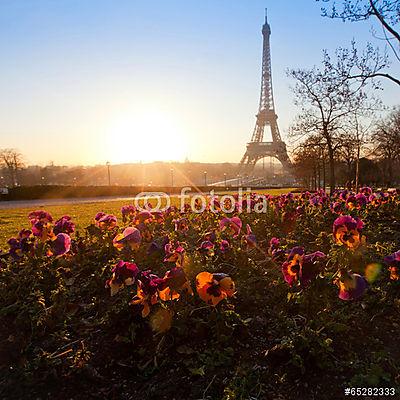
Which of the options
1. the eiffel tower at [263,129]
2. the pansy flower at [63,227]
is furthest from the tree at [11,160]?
the pansy flower at [63,227]

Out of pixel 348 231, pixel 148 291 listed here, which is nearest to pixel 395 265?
pixel 348 231

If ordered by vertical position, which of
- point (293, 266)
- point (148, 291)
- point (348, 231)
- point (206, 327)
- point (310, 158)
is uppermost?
point (310, 158)

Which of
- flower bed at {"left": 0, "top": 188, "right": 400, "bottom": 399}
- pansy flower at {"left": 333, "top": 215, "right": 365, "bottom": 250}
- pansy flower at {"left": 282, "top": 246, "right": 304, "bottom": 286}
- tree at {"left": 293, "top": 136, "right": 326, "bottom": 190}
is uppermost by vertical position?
tree at {"left": 293, "top": 136, "right": 326, "bottom": 190}

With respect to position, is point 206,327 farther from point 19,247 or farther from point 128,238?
point 19,247

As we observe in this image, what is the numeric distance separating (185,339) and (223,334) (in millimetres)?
291

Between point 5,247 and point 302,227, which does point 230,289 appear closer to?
point 302,227

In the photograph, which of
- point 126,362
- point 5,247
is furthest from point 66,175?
point 126,362

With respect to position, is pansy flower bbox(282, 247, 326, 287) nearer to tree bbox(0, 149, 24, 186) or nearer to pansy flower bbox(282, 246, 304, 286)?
pansy flower bbox(282, 246, 304, 286)

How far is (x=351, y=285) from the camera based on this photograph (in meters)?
2.63

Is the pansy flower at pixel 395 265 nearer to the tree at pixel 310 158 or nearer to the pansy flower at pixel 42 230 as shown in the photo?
the pansy flower at pixel 42 230

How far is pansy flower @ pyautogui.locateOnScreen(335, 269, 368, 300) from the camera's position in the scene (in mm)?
2623

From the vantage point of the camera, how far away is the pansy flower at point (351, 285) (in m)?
2.62

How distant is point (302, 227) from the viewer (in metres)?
6.25

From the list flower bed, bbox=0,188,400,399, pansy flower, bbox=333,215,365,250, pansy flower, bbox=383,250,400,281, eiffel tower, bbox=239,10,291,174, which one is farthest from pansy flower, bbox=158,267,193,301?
eiffel tower, bbox=239,10,291,174
